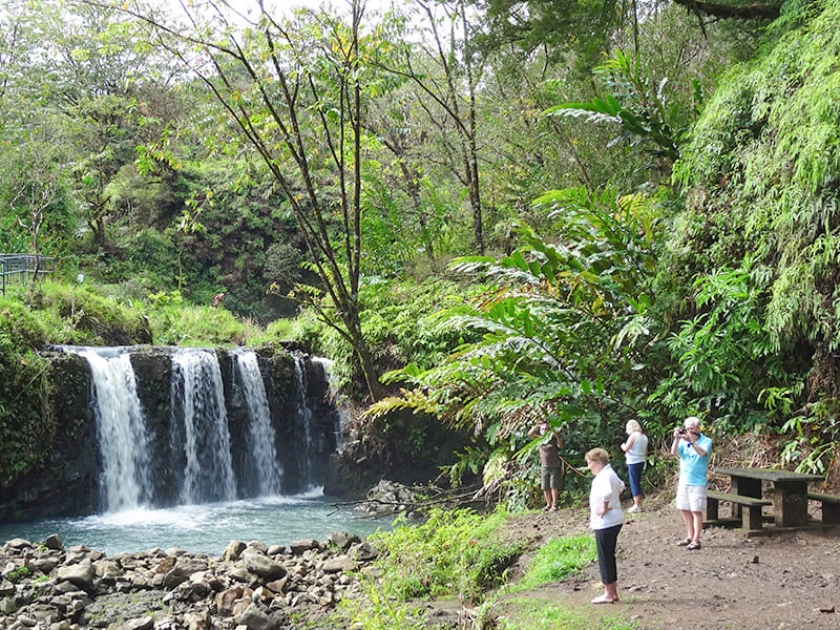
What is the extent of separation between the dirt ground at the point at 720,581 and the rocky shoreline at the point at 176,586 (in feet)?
7.61

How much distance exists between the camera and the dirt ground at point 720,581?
4504mm

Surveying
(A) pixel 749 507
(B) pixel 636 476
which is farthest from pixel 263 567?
(A) pixel 749 507

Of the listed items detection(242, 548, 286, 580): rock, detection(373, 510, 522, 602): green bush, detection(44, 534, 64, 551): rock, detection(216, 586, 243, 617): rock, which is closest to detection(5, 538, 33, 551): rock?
detection(44, 534, 64, 551): rock

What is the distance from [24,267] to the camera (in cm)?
2034

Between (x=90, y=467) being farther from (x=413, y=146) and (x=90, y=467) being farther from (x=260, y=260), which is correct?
(x=260, y=260)

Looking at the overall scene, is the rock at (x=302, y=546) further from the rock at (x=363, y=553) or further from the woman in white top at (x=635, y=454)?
the woman in white top at (x=635, y=454)

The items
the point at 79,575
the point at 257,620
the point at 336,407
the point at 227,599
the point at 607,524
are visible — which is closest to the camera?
the point at 607,524

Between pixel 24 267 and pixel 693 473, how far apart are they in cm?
1933

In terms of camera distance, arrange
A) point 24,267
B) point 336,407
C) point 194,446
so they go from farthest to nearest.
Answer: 1. point 24,267
2. point 336,407
3. point 194,446

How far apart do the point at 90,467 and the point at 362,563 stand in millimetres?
7633

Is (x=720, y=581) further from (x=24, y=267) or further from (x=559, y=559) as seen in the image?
(x=24, y=267)

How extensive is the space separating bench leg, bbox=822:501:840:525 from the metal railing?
645 inches

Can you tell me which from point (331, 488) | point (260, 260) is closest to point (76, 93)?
point (260, 260)

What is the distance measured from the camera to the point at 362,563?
874 centimetres
